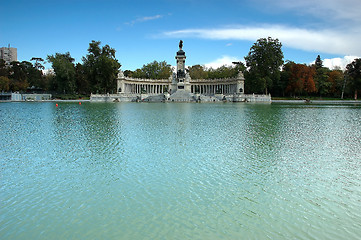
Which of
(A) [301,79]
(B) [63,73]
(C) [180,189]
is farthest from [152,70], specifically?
(C) [180,189]

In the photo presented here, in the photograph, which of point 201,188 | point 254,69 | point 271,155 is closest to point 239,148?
point 271,155

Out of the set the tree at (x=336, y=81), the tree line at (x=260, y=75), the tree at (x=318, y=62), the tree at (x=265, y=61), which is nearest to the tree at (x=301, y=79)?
the tree line at (x=260, y=75)

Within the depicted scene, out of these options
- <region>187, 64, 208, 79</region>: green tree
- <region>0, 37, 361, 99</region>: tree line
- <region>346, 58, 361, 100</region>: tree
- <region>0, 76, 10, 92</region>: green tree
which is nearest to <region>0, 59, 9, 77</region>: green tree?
<region>0, 37, 361, 99</region>: tree line

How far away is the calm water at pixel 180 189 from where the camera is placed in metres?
5.39

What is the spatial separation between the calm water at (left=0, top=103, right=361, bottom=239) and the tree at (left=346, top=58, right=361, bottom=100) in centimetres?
6598

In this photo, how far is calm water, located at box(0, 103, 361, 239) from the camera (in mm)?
5395

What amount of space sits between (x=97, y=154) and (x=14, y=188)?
12.9 feet

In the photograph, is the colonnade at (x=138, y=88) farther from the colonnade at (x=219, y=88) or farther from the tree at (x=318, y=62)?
the tree at (x=318, y=62)

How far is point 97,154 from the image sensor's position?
36.8 feet

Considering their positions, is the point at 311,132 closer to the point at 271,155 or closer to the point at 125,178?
the point at 271,155

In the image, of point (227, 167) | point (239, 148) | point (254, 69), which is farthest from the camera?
point (254, 69)

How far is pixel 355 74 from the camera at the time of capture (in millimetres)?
68750

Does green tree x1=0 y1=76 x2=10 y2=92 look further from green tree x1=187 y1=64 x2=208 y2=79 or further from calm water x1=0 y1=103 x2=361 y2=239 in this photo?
calm water x1=0 y1=103 x2=361 y2=239

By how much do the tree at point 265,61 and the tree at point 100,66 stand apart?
3577 cm
